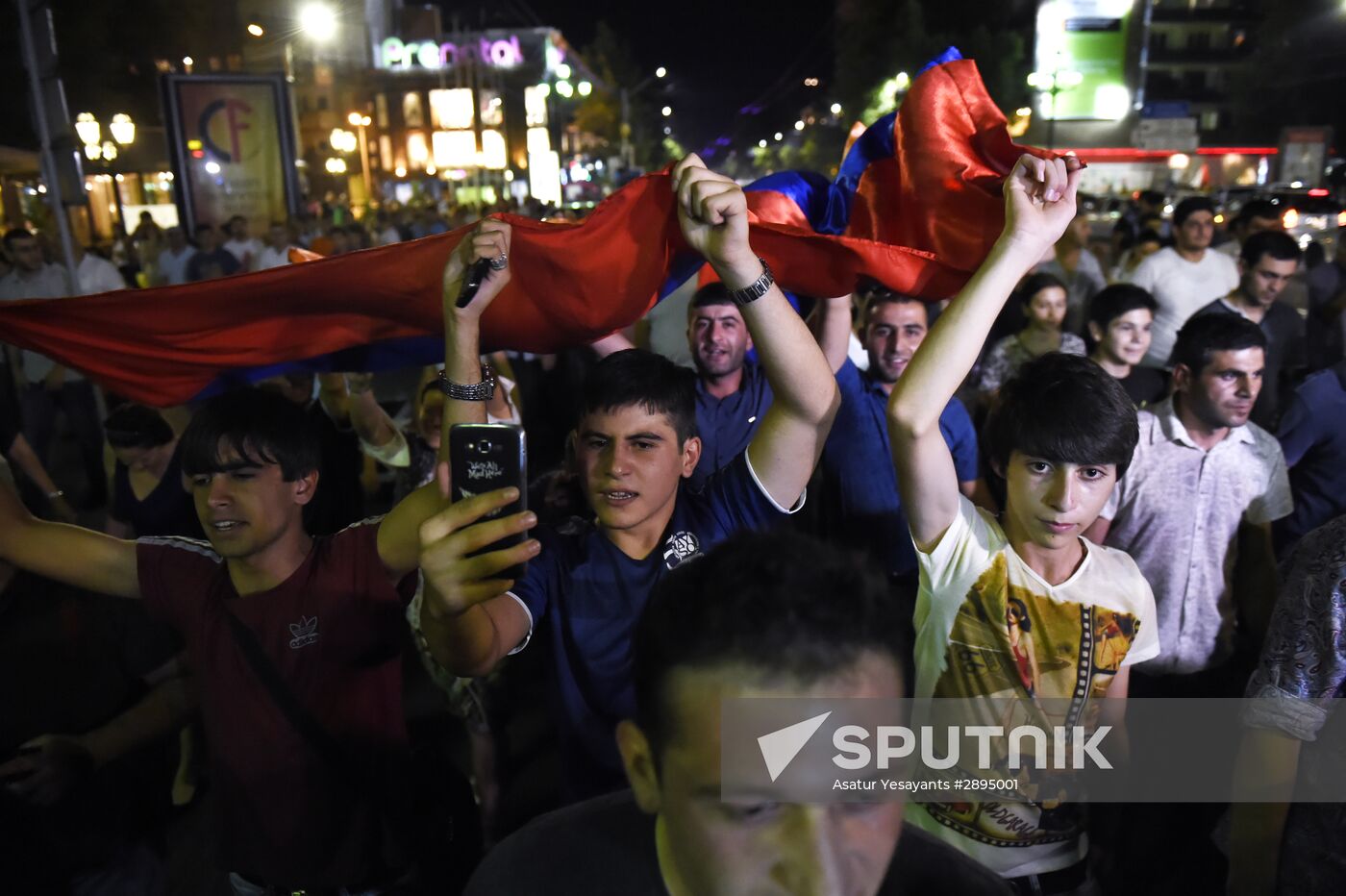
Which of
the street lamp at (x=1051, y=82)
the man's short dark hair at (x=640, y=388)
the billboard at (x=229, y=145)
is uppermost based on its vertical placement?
the street lamp at (x=1051, y=82)

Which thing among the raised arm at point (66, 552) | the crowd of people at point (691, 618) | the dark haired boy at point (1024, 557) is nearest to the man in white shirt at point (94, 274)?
the crowd of people at point (691, 618)

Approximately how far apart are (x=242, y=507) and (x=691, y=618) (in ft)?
5.43

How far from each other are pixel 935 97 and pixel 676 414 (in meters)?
1.40

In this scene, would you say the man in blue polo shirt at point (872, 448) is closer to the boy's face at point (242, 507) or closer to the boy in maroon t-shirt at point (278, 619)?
the boy in maroon t-shirt at point (278, 619)

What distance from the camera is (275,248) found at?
12891 millimetres

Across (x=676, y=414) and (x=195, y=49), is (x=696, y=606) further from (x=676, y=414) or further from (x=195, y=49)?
(x=195, y=49)

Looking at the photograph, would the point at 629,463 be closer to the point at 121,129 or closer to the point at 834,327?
the point at 834,327

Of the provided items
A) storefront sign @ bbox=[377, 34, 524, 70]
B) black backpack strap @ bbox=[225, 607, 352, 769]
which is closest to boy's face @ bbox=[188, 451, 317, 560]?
black backpack strap @ bbox=[225, 607, 352, 769]

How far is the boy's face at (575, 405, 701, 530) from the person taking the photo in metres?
2.40

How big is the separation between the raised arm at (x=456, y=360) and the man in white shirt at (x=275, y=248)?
11.2 m

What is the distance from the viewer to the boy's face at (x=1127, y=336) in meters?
4.80

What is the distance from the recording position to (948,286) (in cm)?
290

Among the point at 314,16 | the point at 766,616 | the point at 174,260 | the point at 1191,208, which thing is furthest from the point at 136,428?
the point at 314,16

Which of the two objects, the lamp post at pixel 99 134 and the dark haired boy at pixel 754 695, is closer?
the dark haired boy at pixel 754 695
